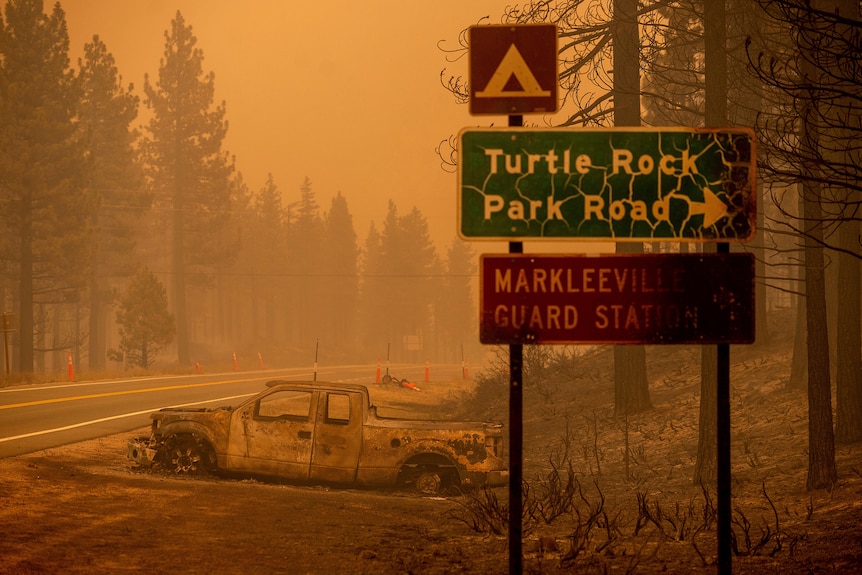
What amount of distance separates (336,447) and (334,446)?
35 mm

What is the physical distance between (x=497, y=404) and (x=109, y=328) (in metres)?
102

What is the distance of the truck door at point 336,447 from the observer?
13367 millimetres

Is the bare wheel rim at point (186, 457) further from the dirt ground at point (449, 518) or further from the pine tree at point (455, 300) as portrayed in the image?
the pine tree at point (455, 300)

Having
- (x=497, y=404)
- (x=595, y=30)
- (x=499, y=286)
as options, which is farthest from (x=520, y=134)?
(x=497, y=404)

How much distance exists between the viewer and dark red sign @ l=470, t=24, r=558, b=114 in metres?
6.19

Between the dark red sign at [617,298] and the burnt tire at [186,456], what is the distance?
875cm

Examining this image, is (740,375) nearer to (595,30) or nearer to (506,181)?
(595,30)

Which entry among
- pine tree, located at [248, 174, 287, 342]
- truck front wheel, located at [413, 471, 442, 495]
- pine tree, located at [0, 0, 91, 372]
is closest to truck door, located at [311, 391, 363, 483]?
truck front wheel, located at [413, 471, 442, 495]

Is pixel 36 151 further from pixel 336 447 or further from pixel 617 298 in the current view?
pixel 617 298

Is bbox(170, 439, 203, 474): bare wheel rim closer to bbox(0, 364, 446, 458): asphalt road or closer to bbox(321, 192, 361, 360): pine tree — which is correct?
bbox(0, 364, 446, 458): asphalt road

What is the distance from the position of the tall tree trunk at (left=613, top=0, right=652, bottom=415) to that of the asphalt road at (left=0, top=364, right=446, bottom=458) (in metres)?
10.5

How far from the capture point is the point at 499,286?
623 cm

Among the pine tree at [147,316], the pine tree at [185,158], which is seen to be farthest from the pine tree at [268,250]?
the pine tree at [147,316]

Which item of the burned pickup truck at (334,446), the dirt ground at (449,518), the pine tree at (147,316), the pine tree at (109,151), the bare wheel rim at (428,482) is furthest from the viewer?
the pine tree at (109,151)
